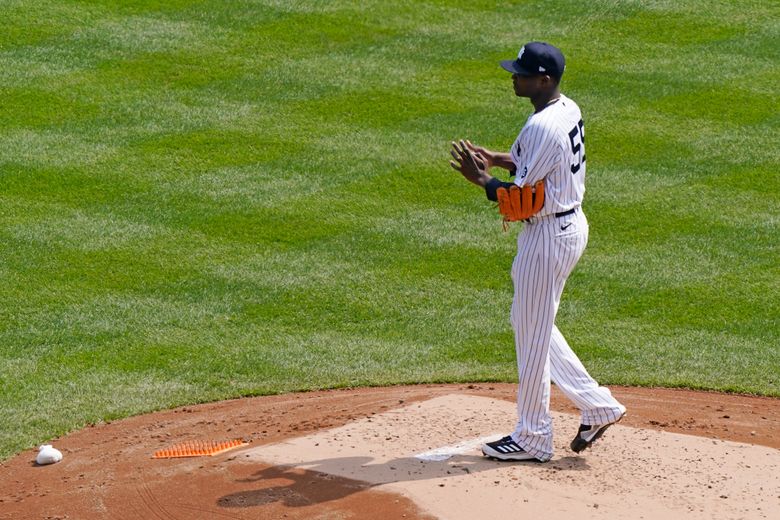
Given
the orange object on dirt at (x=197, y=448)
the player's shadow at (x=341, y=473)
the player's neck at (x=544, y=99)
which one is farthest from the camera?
the orange object on dirt at (x=197, y=448)

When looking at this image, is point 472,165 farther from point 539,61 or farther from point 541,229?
point 539,61

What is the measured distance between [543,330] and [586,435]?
620mm

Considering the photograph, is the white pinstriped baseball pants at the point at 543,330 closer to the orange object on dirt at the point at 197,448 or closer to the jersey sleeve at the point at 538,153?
the jersey sleeve at the point at 538,153

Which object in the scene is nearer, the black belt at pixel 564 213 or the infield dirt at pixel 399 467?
the infield dirt at pixel 399 467

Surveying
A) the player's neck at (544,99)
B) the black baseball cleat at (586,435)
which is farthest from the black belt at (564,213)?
the black baseball cleat at (586,435)

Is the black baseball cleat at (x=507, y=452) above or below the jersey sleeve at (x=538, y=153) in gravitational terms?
below

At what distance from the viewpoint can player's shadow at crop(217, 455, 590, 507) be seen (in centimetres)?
604

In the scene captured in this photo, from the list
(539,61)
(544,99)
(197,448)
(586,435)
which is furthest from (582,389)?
(197,448)

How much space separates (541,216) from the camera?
6.22m

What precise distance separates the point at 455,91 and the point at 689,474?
7.72 meters

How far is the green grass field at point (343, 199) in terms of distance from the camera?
880cm

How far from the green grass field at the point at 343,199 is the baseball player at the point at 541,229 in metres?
1.96

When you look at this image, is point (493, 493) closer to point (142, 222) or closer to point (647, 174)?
point (142, 222)

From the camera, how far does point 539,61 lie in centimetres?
616
